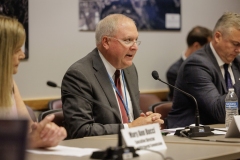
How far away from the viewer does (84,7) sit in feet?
20.2

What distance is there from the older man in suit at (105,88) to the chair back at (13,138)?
175cm

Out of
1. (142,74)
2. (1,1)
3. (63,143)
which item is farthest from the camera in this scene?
(142,74)

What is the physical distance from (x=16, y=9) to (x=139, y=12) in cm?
178

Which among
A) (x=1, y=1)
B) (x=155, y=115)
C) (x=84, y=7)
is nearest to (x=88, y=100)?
(x=155, y=115)

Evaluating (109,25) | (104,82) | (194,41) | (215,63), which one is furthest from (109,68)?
(194,41)

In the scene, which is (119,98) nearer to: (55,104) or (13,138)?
(55,104)

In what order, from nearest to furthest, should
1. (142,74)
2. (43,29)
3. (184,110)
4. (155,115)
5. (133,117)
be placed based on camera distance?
(155,115), (133,117), (184,110), (43,29), (142,74)

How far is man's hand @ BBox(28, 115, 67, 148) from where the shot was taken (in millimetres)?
2756

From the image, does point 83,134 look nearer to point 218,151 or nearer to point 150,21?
point 218,151

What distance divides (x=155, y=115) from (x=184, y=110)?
952mm

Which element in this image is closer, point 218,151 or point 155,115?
point 218,151

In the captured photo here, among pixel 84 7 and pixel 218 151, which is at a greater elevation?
pixel 84 7

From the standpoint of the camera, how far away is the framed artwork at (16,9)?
17.9ft

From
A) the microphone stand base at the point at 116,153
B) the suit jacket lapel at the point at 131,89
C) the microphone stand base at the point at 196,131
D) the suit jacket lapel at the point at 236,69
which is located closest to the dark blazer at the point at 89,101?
the suit jacket lapel at the point at 131,89
